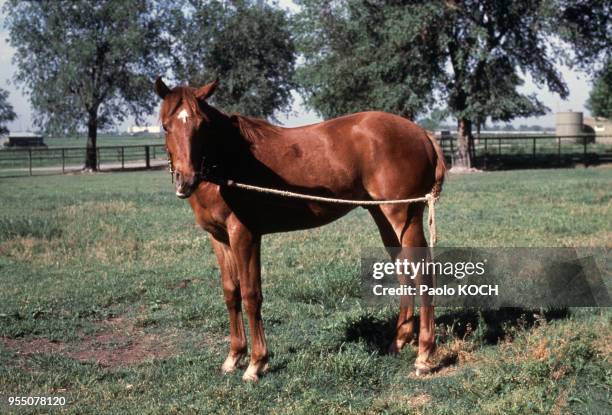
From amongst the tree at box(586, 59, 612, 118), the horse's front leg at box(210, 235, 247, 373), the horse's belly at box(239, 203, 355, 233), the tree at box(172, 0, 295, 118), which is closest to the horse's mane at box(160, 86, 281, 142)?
the horse's belly at box(239, 203, 355, 233)

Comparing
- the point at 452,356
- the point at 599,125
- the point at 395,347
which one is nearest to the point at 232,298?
the point at 395,347

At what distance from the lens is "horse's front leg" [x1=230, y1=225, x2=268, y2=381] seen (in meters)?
5.02

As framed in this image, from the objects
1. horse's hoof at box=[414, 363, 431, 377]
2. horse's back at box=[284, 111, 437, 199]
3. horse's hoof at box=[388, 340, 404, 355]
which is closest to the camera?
horse's hoof at box=[414, 363, 431, 377]

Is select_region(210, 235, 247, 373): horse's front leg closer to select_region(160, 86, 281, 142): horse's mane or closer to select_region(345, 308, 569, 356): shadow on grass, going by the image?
select_region(160, 86, 281, 142): horse's mane

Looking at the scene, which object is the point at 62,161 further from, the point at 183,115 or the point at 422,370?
the point at 422,370

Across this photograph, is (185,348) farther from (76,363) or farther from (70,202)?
(70,202)

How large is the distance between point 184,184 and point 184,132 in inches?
14.3

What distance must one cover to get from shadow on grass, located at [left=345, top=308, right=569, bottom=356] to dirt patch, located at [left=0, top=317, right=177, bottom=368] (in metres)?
1.75

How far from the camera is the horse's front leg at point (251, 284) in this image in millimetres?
5020

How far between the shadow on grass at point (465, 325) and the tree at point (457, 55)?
24334 mm

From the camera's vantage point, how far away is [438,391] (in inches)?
186

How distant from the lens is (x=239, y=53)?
144ft

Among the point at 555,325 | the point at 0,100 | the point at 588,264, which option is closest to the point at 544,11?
the point at 588,264

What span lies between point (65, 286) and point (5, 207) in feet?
30.0
